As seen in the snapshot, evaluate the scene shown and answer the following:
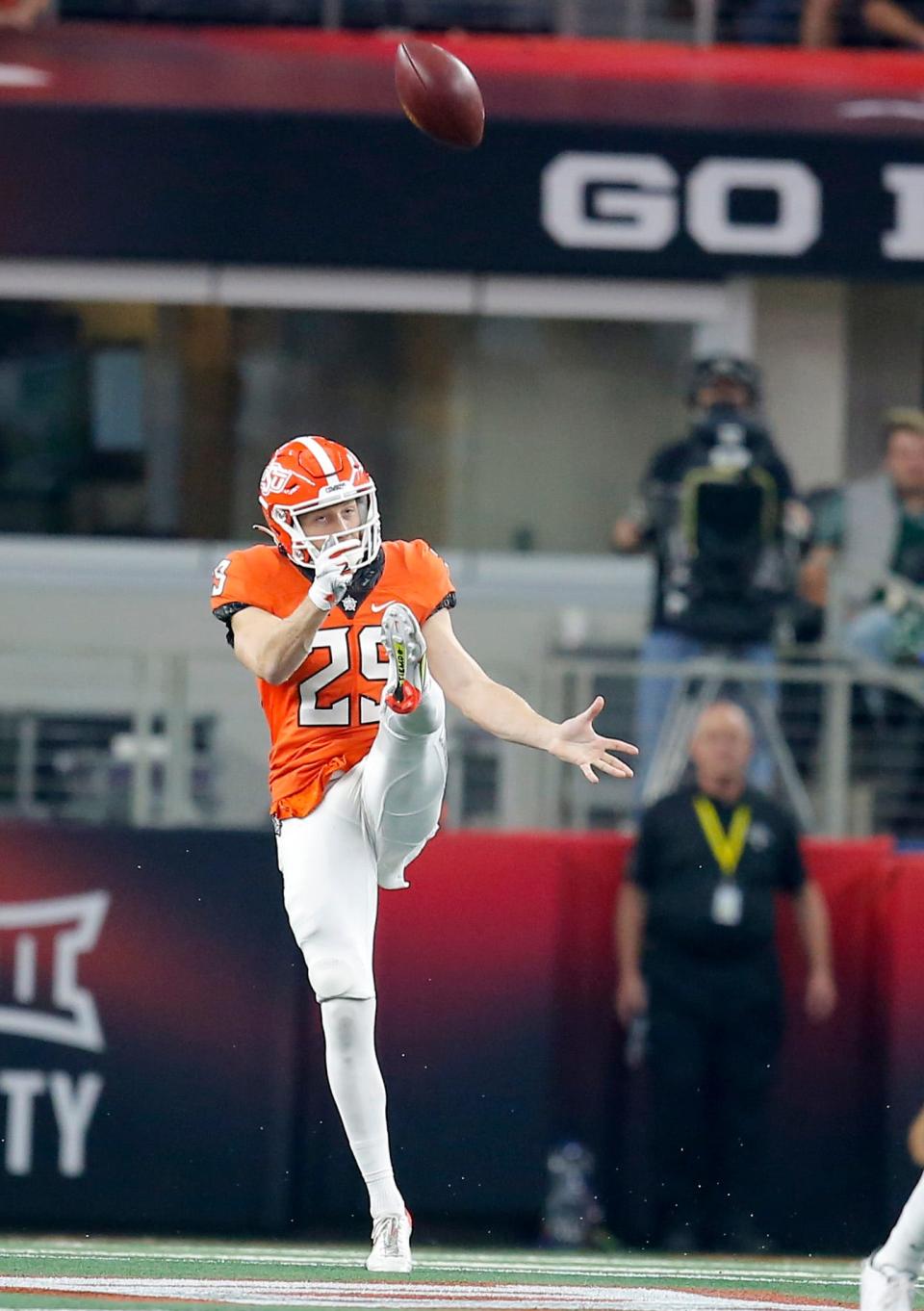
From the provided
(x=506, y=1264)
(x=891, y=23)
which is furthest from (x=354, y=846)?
(x=891, y=23)

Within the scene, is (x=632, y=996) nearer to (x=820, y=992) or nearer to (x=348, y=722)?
(x=820, y=992)

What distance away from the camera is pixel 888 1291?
446 centimetres

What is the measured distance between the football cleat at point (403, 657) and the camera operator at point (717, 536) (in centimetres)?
341

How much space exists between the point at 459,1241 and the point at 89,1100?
1.40 m

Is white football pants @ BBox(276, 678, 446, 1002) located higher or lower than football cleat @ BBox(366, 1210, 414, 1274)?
higher

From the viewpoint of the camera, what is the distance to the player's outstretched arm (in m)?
4.98

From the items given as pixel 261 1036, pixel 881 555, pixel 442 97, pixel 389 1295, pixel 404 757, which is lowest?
pixel 261 1036

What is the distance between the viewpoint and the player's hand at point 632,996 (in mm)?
8383

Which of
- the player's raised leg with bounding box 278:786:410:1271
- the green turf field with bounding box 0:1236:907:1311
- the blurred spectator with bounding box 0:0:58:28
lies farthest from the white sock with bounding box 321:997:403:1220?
the blurred spectator with bounding box 0:0:58:28

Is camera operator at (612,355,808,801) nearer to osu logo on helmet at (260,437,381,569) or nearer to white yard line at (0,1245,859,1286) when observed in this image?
white yard line at (0,1245,859,1286)

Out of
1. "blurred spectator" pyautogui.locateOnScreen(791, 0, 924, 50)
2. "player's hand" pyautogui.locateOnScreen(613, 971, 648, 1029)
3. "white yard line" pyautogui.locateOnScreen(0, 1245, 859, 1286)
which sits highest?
"blurred spectator" pyautogui.locateOnScreen(791, 0, 924, 50)

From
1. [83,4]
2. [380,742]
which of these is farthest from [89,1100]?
[83,4]

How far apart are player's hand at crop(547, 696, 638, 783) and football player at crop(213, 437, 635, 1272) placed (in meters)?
0.12

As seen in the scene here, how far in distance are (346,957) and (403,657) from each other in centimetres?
79
